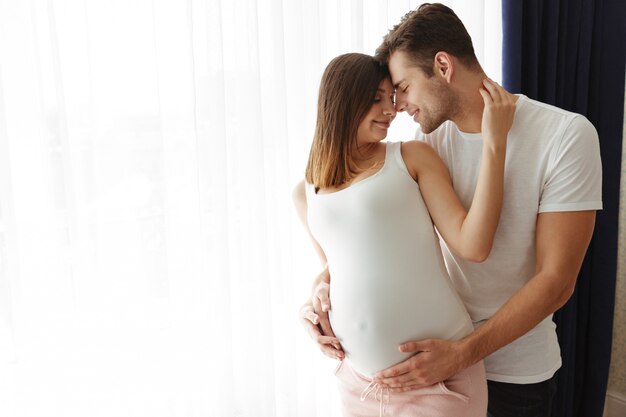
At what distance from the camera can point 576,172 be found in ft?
3.96

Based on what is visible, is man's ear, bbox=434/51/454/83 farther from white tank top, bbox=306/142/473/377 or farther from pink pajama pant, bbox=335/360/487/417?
pink pajama pant, bbox=335/360/487/417

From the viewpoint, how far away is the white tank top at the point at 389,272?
3.82ft

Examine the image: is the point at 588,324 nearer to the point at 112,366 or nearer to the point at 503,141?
the point at 503,141

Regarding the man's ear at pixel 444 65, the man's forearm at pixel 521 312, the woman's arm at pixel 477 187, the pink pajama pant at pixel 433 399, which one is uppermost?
the man's ear at pixel 444 65

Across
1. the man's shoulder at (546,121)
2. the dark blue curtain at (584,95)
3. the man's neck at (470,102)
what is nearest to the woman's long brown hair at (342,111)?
the man's neck at (470,102)

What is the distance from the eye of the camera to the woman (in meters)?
1.16

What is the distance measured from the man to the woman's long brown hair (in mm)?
110

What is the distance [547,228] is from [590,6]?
1.36 m

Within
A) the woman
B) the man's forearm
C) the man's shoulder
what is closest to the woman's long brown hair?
the woman

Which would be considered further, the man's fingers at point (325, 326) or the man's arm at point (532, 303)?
the man's fingers at point (325, 326)

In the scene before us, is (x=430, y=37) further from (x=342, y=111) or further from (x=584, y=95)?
(x=584, y=95)

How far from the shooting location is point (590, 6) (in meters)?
2.15

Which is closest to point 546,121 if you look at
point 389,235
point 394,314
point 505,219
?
point 505,219

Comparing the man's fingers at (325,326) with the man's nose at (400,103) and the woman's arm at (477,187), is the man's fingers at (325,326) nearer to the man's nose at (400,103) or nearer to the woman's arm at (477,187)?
the woman's arm at (477,187)
